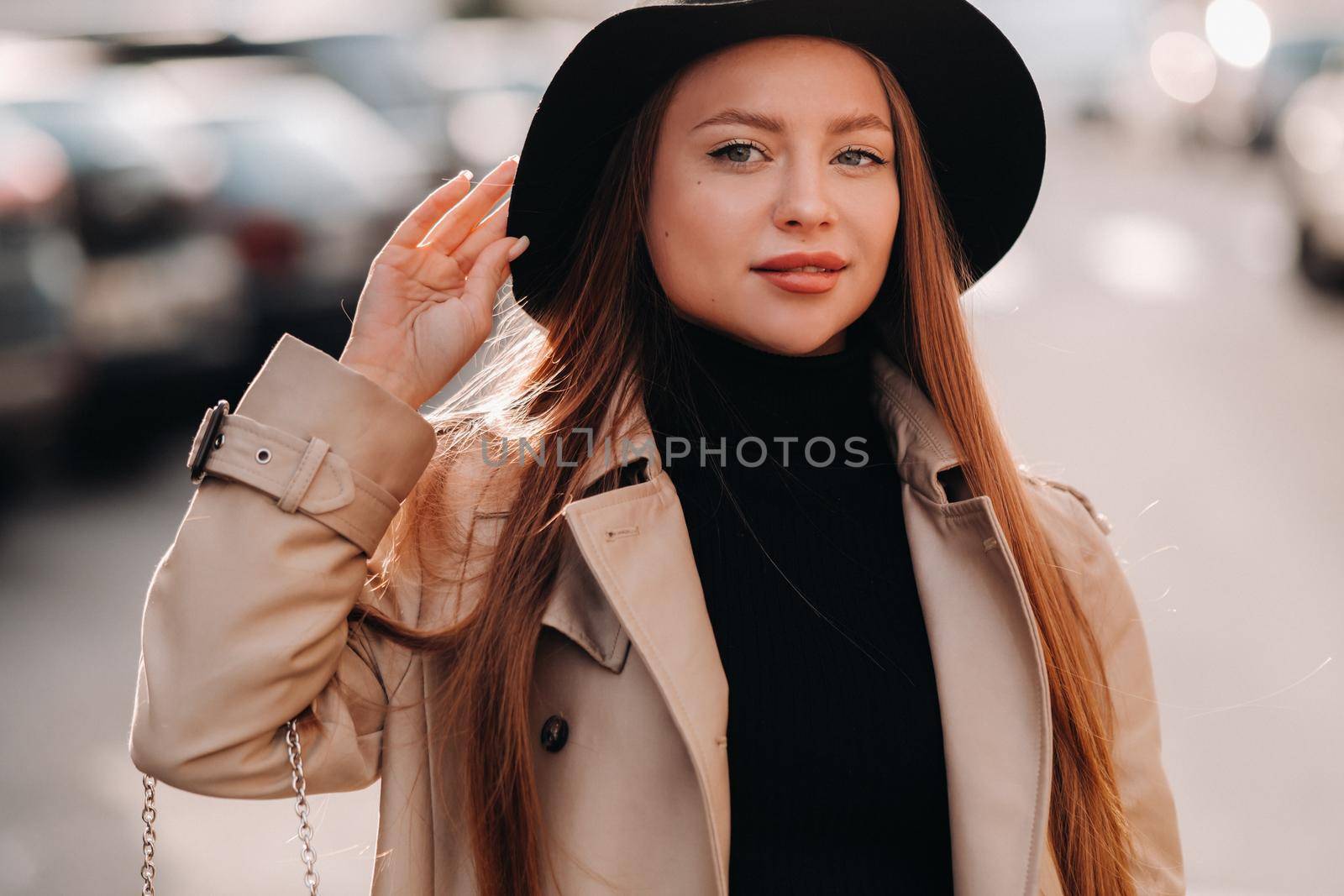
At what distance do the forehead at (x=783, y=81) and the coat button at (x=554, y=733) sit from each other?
101cm

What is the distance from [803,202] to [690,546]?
587 millimetres

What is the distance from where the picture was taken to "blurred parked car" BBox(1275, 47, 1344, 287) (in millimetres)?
10961

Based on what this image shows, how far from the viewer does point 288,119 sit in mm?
8594

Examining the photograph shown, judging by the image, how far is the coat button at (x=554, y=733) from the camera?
1.99 m

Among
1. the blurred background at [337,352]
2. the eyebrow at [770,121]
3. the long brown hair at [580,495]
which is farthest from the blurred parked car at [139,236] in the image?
the eyebrow at [770,121]

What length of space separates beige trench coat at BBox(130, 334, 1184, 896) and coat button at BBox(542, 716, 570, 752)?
0.01 metres

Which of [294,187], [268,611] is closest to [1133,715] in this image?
[268,611]

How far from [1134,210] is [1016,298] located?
5.46 metres

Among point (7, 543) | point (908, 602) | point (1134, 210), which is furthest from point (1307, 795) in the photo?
point (1134, 210)

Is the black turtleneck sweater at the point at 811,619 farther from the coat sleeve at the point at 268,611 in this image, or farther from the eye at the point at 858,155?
the coat sleeve at the point at 268,611

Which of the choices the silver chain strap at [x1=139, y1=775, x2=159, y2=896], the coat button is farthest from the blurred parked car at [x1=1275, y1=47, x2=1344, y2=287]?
the silver chain strap at [x1=139, y1=775, x2=159, y2=896]

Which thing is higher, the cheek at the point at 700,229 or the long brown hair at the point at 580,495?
the cheek at the point at 700,229

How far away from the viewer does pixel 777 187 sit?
2.22m

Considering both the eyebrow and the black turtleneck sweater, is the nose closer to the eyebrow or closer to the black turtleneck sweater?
the eyebrow
